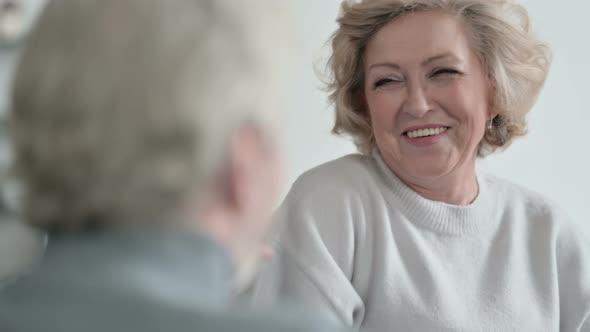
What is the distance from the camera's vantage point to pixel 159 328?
2.47ft

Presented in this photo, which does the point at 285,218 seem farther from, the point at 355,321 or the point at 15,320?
the point at 15,320

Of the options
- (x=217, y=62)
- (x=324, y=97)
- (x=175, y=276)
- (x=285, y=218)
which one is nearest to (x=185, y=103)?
(x=217, y=62)

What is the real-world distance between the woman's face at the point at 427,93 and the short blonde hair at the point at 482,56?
1.2 inches

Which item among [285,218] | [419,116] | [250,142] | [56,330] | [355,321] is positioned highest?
[250,142]

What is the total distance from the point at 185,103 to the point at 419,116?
1.36m

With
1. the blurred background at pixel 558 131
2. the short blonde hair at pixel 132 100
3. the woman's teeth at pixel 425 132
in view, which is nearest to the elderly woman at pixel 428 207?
the woman's teeth at pixel 425 132

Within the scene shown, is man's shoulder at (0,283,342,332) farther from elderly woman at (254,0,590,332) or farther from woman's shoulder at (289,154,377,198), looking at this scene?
woman's shoulder at (289,154,377,198)

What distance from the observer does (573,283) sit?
2180 mm

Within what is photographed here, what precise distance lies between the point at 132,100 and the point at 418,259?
54.7 inches

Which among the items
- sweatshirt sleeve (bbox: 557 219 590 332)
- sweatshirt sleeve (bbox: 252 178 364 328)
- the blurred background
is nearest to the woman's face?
sweatshirt sleeve (bbox: 252 178 364 328)

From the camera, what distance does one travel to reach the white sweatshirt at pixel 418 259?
76.9 inches

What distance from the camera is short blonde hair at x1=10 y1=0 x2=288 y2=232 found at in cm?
76

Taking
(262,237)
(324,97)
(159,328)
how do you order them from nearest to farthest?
(159,328)
(262,237)
(324,97)

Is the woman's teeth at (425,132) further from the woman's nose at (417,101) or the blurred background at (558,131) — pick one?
the blurred background at (558,131)
